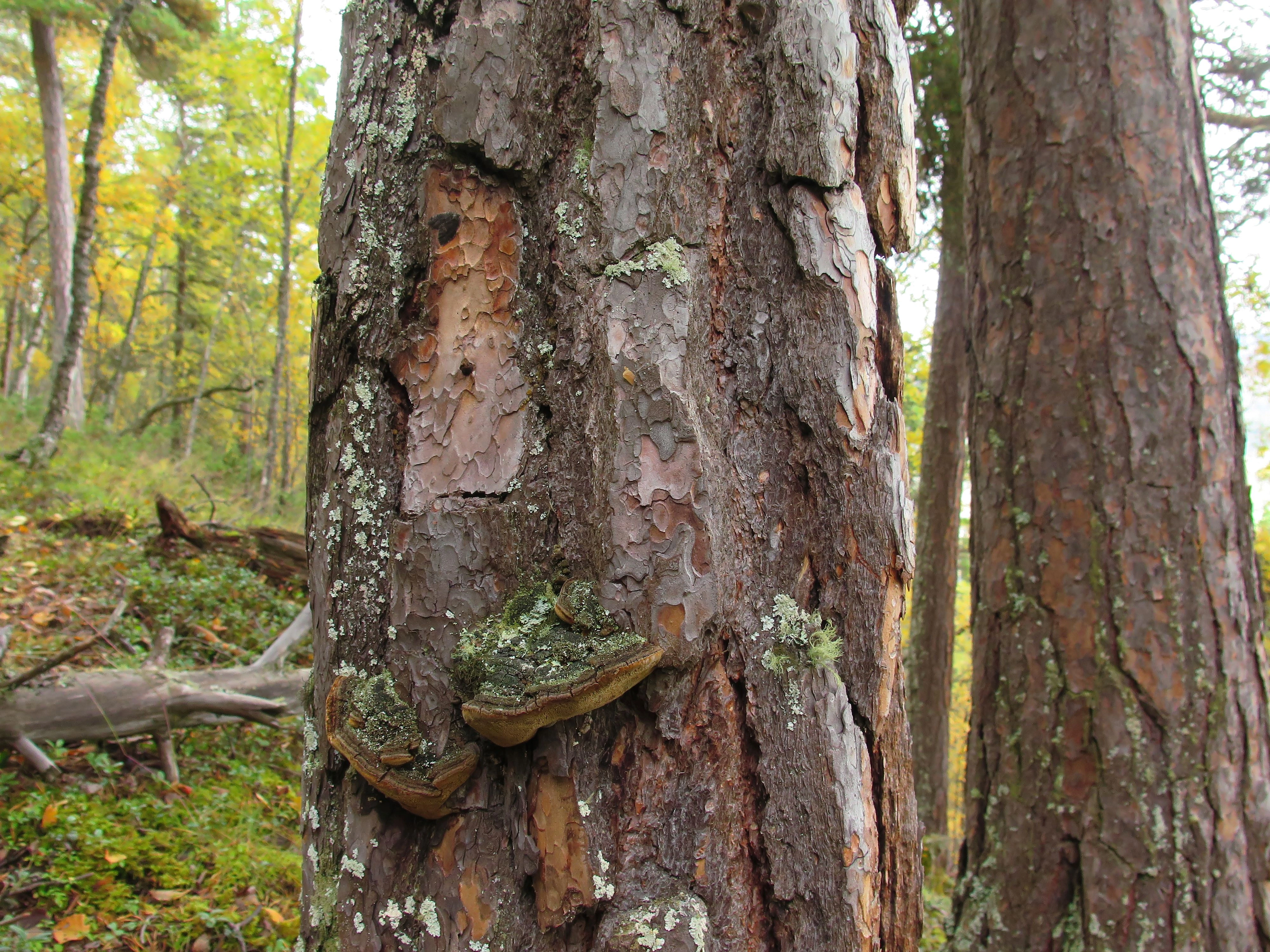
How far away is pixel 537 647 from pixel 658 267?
22.6 inches

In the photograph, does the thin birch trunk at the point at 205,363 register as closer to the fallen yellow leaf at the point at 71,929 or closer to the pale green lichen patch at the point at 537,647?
the fallen yellow leaf at the point at 71,929

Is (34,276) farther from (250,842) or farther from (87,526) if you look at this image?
(250,842)

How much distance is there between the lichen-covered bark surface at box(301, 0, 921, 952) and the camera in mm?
992

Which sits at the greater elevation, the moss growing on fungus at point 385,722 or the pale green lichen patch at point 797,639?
the pale green lichen patch at point 797,639

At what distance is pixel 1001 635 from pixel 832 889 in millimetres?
1852

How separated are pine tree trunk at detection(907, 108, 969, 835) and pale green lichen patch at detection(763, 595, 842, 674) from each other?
16.1 ft

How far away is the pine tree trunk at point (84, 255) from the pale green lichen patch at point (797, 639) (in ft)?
35.4

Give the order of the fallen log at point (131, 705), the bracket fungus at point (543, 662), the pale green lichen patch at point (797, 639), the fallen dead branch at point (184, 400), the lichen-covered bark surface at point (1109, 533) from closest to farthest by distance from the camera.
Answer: the bracket fungus at point (543, 662) < the pale green lichen patch at point (797, 639) < the lichen-covered bark surface at point (1109, 533) < the fallen log at point (131, 705) < the fallen dead branch at point (184, 400)

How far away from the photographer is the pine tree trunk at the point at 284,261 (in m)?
11.5

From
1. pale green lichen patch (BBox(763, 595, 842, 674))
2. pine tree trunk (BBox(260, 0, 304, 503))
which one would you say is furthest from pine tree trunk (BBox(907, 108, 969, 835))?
pine tree trunk (BBox(260, 0, 304, 503))

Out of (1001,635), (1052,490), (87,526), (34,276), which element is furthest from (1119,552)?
(34,276)

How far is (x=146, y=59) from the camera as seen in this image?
1314 cm

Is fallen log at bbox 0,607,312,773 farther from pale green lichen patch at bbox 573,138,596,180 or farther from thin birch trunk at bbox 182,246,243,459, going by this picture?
thin birch trunk at bbox 182,246,243,459

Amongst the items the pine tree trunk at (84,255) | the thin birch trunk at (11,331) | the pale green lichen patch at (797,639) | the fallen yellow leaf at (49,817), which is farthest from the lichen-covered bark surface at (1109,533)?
the thin birch trunk at (11,331)
